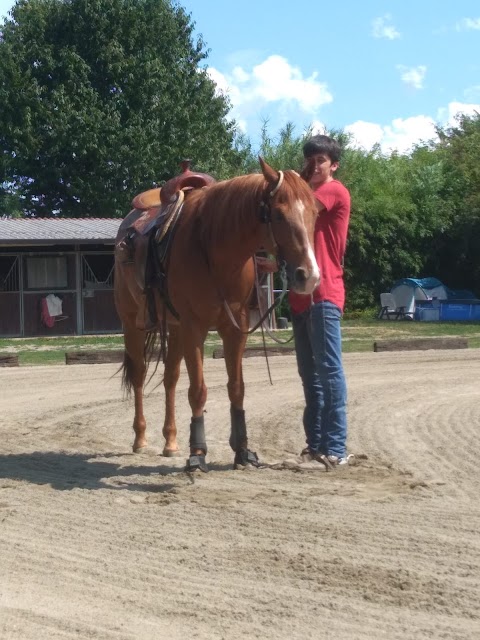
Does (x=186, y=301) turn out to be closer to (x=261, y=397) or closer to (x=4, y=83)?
(x=261, y=397)

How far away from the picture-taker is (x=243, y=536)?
515 cm

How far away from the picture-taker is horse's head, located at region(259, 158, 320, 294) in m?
6.00

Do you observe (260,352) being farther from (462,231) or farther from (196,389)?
(462,231)

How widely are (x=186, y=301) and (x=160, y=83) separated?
1341 inches

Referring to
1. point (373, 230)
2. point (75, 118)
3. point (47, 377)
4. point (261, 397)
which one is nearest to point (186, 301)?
point (261, 397)

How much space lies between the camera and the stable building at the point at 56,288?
26547 millimetres

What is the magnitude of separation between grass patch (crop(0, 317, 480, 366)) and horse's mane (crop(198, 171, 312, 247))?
1112 centimetres

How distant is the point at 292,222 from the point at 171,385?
2.69 metres

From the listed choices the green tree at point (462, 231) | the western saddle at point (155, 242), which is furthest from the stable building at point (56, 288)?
the western saddle at point (155, 242)

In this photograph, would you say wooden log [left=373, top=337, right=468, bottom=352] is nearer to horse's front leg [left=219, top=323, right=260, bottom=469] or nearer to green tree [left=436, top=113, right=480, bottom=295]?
horse's front leg [left=219, top=323, right=260, bottom=469]

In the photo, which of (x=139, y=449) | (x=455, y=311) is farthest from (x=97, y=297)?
(x=139, y=449)

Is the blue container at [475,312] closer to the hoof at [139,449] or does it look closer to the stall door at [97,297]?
the stall door at [97,297]

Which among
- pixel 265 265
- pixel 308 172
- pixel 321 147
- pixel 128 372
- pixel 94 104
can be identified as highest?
pixel 94 104

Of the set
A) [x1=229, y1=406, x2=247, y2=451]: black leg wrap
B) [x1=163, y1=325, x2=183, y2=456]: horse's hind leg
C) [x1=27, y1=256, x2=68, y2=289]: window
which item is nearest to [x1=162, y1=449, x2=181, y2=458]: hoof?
[x1=163, y1=325, x2=183, y2=456]: horse's hind leg
